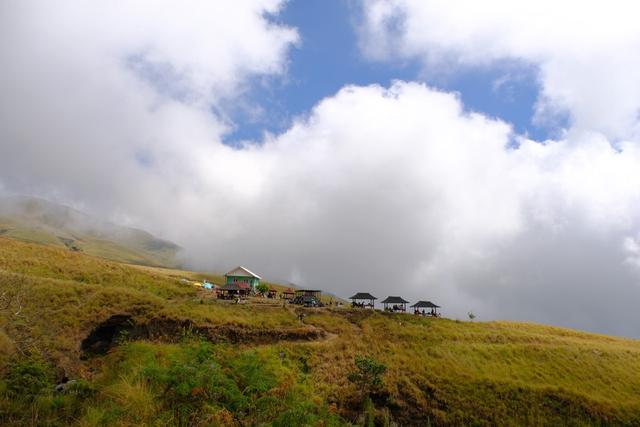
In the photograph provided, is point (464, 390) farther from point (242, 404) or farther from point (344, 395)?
point (242, 404)

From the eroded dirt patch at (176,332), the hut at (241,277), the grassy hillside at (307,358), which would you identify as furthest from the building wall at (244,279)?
the eroded dirt patch at (176,332)

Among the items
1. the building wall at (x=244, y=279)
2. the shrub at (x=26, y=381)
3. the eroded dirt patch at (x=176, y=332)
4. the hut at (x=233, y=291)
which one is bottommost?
the shrub at (x=26, y=381)

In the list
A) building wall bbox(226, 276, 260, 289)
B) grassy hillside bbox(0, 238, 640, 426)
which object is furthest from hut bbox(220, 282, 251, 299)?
building wall bbox(226, 276, 260, 289)

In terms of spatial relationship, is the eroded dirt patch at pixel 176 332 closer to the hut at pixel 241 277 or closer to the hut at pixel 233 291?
the hut at pixel 233 291

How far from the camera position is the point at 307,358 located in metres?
33.8

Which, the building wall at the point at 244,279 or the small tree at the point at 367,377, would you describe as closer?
the small tree at the point at 367,377

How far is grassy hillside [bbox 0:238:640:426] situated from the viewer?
15422 mm

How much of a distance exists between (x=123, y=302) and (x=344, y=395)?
81.4 feet

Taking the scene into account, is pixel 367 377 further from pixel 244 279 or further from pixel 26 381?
pixel 244 279

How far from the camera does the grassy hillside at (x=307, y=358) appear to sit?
15.4 metres

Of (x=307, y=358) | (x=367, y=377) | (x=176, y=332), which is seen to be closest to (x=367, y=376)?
(x=367, y=377)

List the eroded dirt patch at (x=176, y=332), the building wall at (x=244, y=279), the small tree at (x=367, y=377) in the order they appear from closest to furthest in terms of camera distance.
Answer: the small tree at (x=367, y=377) < the eroded dirt patch at (x=176, y=332) < the building wall at (x=244, y=279)

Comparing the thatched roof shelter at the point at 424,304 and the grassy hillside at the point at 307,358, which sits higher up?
the thatched roof shelter at the point at 424,304

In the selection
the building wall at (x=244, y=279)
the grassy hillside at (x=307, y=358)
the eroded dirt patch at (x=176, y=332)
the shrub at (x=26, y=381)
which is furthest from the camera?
the building wall at (x=244, y=279)
